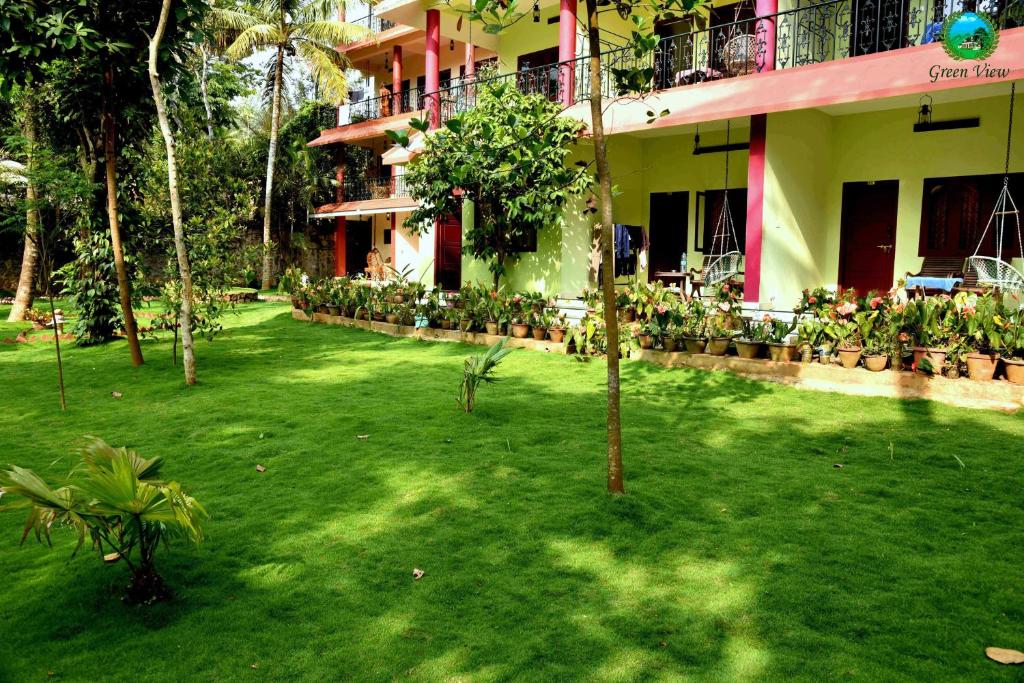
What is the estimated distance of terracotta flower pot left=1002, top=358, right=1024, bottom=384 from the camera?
6793 millimetres

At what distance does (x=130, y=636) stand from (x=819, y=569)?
3.14 m

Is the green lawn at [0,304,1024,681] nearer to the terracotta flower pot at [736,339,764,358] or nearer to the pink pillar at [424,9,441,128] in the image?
the terracotta flower pot at [736,339,764,358]

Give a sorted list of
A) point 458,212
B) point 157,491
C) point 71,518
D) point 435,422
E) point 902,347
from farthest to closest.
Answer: point 458,212
point 902,347
point 435,422
point 157,491
point 71,518

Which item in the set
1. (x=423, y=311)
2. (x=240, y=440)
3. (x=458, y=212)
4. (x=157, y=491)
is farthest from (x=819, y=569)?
(x=458, y=212)

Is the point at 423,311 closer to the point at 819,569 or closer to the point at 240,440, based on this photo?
the point at 240,440

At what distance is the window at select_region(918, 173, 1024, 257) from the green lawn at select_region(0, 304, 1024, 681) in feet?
20.1

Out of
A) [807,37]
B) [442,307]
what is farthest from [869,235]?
[442,307]

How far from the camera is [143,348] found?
37.0ft

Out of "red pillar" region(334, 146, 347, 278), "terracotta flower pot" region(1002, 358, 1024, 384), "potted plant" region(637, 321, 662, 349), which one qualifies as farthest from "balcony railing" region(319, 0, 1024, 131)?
"red pillar" region(334, 146, 347, 278)

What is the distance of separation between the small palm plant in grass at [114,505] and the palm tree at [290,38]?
890 inches

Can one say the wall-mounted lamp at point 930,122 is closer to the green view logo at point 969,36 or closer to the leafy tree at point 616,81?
the green view logo at point 969,36

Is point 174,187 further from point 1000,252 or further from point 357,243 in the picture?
point 357,243

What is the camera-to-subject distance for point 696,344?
29.4ft

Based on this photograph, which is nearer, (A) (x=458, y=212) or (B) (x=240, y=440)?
(B) (x=240, y=440)
